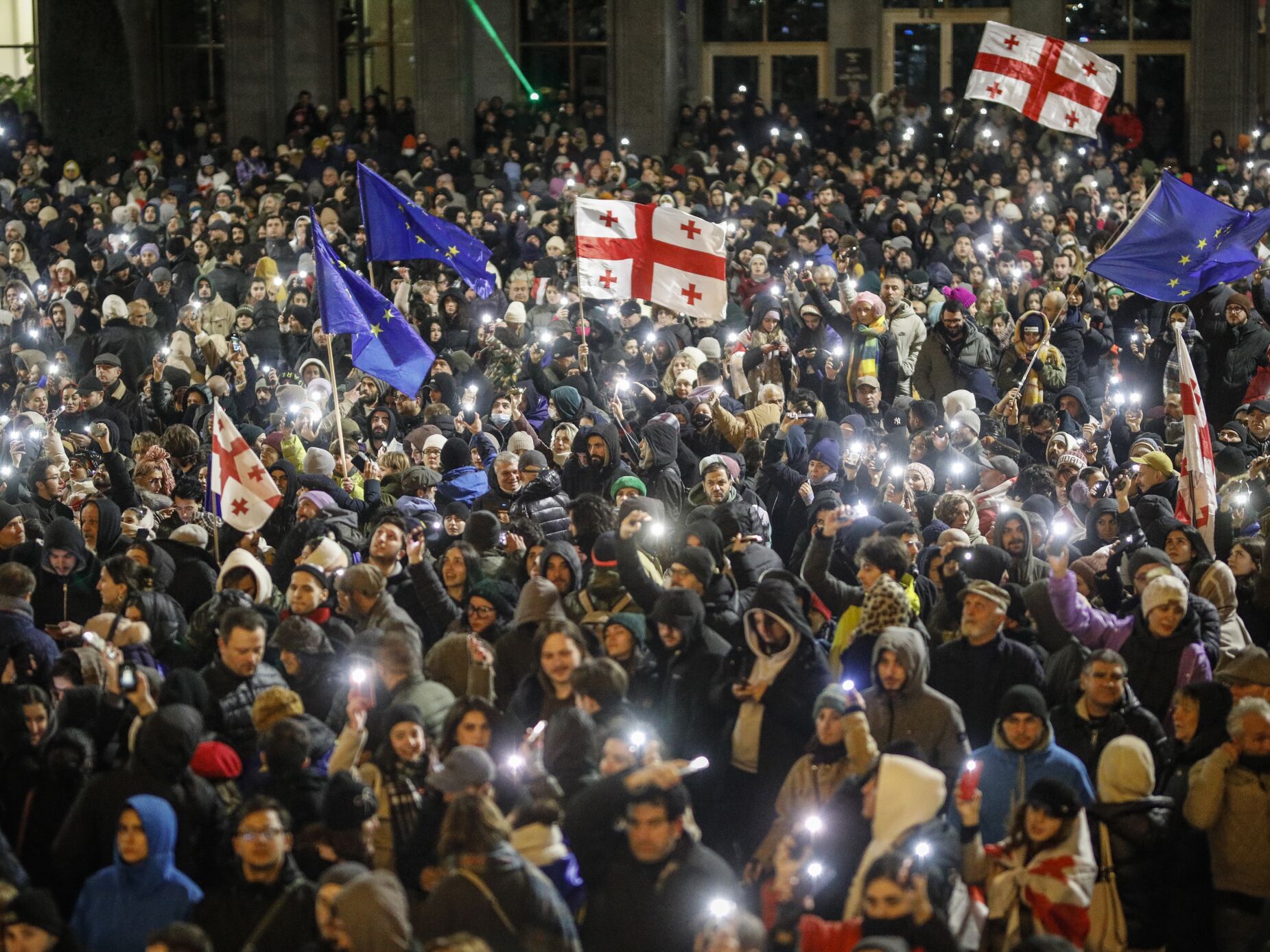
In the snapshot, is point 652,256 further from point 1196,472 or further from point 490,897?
point 490,897

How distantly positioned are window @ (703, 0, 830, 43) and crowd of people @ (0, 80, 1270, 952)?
1231 cm

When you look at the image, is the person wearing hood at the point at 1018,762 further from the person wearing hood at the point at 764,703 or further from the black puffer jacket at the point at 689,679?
the black puffer jacket at the point at 689,679

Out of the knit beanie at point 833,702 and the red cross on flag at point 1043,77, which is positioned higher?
the red cross on flag at point 1043,77

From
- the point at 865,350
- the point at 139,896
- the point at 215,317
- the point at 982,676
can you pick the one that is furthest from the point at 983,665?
the point at 215,317

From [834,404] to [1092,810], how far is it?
771cm

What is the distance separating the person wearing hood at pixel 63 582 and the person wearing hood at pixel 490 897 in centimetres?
450

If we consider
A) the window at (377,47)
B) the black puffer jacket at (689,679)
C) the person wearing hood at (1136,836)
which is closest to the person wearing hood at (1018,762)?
the person wearing hood at (1136,836)

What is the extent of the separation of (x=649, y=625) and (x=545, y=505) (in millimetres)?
2719

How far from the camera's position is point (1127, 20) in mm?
28297

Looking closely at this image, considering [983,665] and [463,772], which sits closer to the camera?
[463,772]

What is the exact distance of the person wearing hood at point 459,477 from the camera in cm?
1128

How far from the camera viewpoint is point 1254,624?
8789 mm

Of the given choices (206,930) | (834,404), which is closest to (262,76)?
(834,404)

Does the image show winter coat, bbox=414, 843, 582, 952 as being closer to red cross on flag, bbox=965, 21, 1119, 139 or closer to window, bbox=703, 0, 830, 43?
red cross on flag, bbox=965, 21, 1119, 139
